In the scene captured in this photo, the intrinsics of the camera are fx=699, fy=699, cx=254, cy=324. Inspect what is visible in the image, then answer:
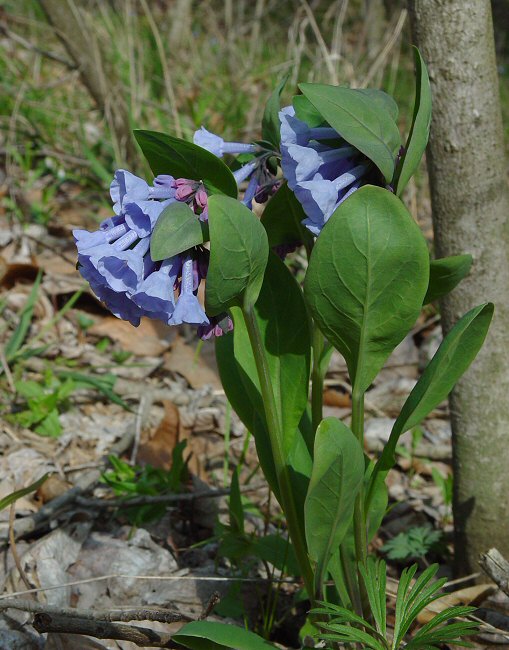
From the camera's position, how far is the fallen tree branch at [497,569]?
1251 mm

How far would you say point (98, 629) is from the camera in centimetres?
109

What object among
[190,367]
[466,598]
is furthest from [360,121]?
[190,367]

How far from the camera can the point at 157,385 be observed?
7.73 feet

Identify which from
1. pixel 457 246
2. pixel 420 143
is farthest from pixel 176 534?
pixel 420 143

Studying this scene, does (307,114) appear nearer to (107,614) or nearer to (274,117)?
(274,117)

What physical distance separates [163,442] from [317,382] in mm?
949

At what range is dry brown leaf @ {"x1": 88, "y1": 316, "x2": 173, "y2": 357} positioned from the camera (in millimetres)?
2492

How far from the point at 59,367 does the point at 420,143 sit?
5.45 ft

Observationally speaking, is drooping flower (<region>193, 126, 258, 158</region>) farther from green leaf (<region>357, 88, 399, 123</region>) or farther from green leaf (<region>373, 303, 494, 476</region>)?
green leaf (<region>373, 303, 494, 476</region>)

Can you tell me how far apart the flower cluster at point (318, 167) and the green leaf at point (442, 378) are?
0.30 m

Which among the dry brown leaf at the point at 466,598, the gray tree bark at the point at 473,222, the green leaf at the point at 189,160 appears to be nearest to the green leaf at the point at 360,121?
the green leaf at the point at 189,160

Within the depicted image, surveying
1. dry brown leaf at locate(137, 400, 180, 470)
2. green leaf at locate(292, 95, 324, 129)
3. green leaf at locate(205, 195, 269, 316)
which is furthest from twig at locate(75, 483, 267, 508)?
green leaf at locate(292, 95, 324, 129)

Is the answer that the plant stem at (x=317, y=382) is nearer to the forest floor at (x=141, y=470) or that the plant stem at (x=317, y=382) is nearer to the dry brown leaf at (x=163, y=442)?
the forest floor at (x=141, y=470)

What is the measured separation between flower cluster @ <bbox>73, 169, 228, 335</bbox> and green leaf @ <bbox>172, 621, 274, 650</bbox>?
0.42m
